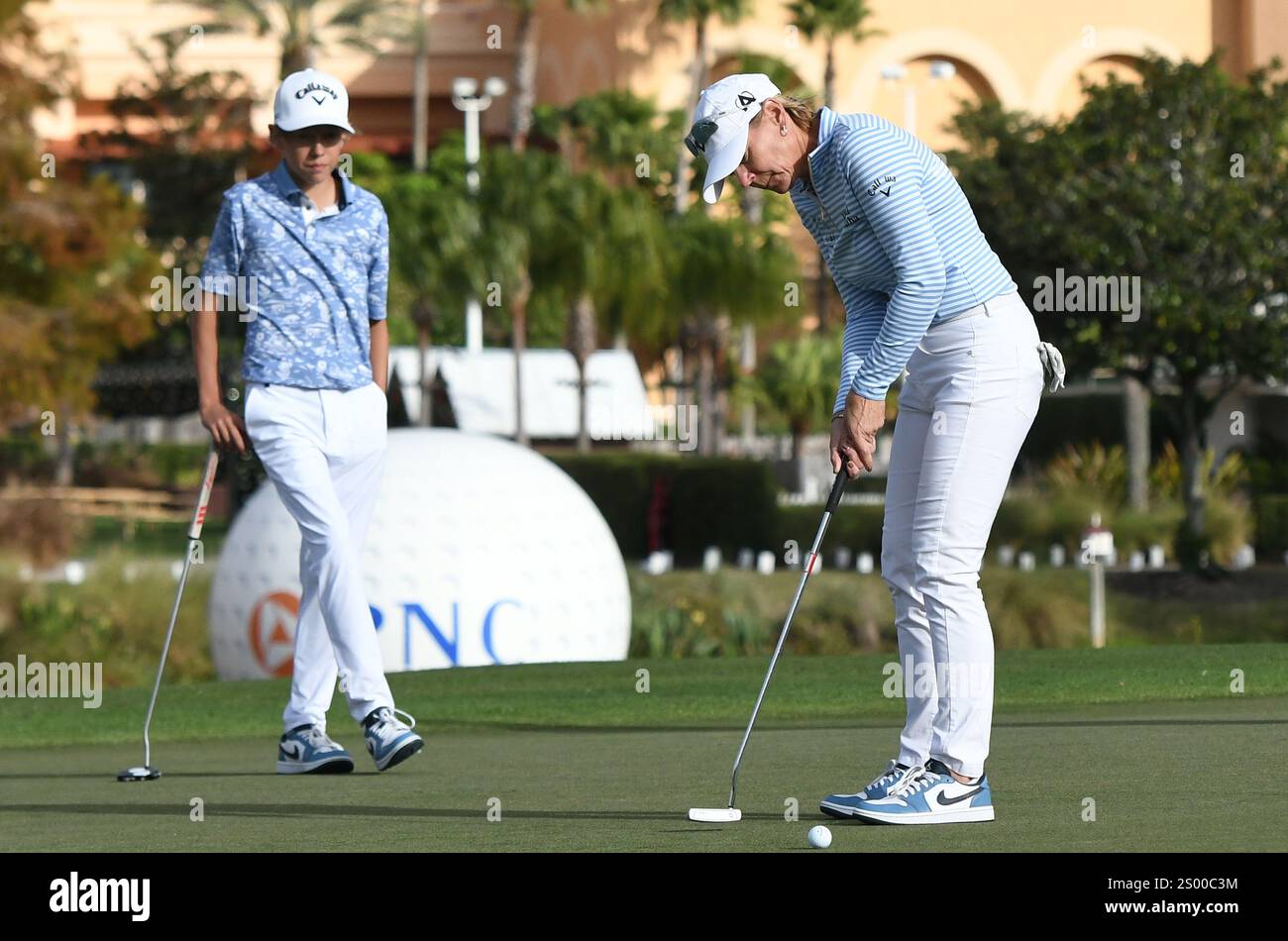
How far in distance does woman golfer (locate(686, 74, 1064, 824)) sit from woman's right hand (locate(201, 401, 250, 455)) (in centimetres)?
213

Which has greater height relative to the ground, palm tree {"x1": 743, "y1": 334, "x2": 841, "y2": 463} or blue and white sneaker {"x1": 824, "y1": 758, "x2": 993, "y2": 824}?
palm tree {"x1": 743, "y1": 334, "x2": 841, "y2": 463}

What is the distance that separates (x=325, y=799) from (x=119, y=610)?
15750 mm

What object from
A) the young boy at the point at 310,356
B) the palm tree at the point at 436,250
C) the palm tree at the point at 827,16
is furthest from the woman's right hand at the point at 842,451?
the palm tree at the point at 827,16

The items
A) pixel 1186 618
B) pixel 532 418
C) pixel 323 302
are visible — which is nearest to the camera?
pixel 323 302

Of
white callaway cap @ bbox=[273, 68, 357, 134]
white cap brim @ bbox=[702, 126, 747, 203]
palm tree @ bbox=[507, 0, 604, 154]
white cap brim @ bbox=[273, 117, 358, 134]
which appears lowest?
white cap brim @ bbox=[702, 126, 747, 203]

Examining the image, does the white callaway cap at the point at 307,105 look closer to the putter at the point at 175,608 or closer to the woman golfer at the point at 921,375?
the putter at the point at 175,608

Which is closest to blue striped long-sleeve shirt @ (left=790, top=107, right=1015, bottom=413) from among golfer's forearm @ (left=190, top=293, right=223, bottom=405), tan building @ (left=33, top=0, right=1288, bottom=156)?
golfer's forearm @ (left=190, top=293, right=223, bottom=405)

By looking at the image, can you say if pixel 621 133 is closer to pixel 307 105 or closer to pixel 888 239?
pixel 307 105

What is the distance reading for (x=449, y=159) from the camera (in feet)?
175

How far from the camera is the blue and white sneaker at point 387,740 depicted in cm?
695

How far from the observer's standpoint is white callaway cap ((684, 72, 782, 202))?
5.48 m

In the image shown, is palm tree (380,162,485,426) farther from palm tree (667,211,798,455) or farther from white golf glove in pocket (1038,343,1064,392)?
white golf glove in pocket (1038,343,1064,392)


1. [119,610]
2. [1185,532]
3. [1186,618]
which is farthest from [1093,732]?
[1185,532]
